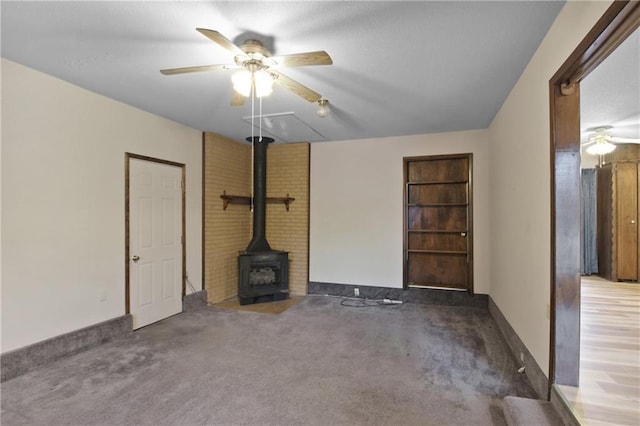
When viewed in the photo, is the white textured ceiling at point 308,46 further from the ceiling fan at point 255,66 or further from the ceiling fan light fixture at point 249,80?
the ceiling fan light fixture at point 249,80

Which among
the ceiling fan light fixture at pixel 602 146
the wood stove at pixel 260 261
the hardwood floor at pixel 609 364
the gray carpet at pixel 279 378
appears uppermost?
the ceiling fan light fixture at pixel 602 146

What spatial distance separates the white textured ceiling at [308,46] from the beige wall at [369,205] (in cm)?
122

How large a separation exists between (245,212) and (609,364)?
4.97m

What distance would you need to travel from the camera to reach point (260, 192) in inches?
200

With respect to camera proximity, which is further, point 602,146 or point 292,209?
point 292,209

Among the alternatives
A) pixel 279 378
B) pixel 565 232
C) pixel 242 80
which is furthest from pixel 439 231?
pixel 242 80

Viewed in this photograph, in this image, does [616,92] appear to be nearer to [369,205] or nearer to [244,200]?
[369,205]

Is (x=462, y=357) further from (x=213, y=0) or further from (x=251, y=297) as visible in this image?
(x=213, y=0)

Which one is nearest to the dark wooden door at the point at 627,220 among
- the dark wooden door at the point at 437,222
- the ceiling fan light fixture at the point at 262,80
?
the dark wooden door at the point at 437,222

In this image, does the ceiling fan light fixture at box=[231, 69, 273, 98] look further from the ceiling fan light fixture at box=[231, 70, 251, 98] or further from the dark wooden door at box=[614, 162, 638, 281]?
the dark wooden door at box=[614, 162, 638, 281]

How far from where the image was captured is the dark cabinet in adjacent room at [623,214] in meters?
5.14

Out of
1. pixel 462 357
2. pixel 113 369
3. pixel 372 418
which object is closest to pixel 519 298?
pixel 462 357

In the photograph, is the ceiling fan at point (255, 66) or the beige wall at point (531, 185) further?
the ceiling fan at point (255, 66)

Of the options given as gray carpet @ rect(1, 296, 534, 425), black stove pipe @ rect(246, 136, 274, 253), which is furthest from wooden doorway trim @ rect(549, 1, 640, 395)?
black stove pipe @ rect(246, 136, 274, 253)
